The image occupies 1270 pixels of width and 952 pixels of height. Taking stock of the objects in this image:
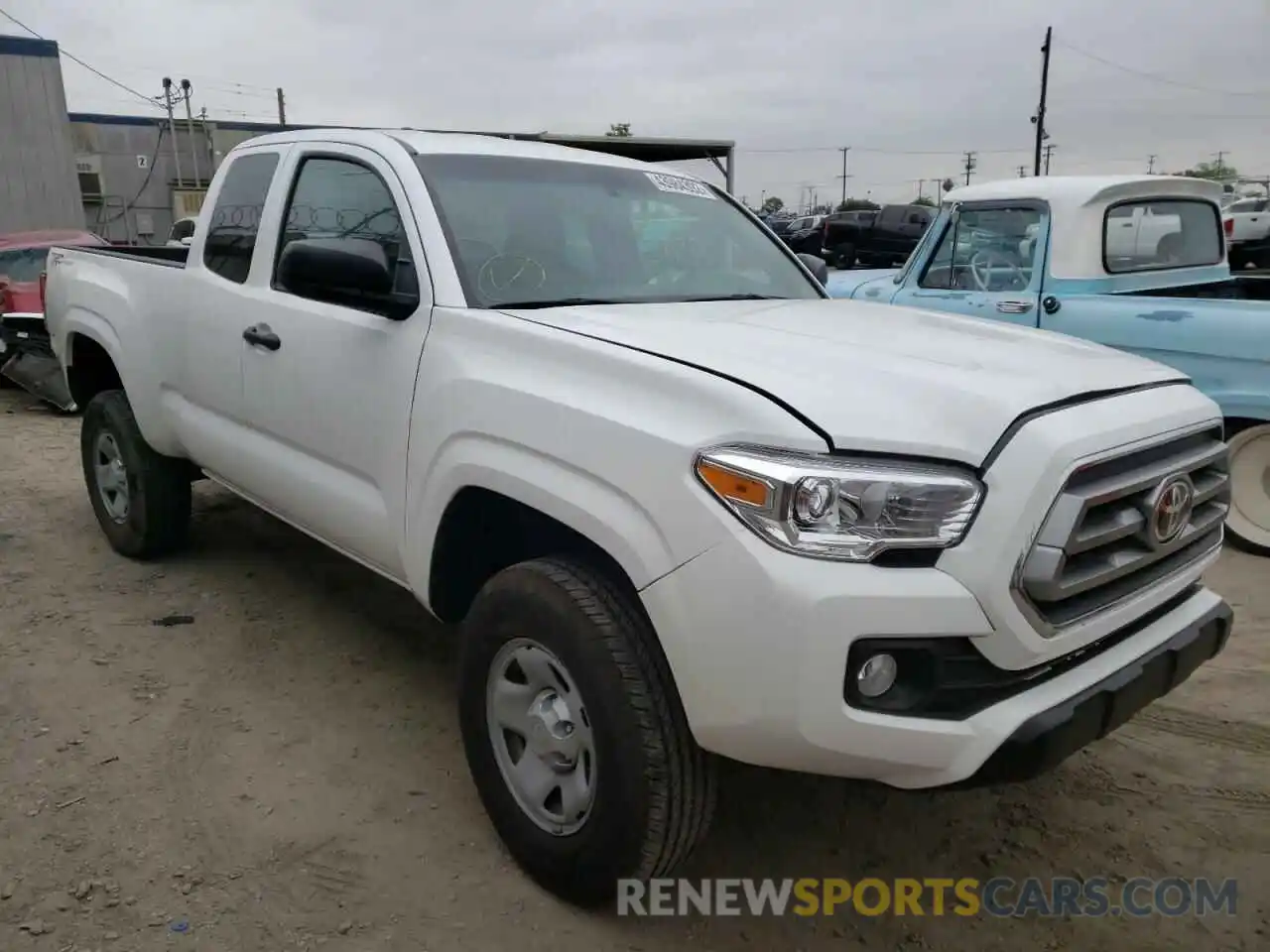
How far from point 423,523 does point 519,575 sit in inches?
18.4

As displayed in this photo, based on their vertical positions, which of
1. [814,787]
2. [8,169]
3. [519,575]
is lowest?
[814,787]

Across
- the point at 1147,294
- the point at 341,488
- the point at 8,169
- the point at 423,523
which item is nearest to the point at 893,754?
the point at 423,523

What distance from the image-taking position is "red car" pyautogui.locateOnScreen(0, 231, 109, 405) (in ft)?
29.7

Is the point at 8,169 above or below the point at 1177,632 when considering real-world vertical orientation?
above

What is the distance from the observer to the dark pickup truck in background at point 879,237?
14375 millimetres

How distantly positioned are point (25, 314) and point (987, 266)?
28.2 feet

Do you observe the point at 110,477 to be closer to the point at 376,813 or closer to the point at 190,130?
the point at 376,813

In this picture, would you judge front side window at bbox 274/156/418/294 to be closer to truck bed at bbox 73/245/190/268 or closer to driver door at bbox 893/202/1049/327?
truck bed at bbox 73/245/190/268

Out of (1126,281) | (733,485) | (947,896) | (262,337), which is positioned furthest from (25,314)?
(947,896)

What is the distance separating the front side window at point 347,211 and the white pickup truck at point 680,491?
1 cm

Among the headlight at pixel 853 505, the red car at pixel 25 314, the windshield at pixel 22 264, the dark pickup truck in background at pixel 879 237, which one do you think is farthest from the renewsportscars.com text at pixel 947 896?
the dark pickup truck in background at pixel 879 237

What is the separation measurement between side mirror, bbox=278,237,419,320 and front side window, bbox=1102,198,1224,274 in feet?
14.5

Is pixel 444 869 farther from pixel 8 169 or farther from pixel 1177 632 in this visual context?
pixel 8 169

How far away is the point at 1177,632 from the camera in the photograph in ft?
8.21
